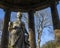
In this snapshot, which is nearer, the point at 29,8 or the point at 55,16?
the point at 55,16

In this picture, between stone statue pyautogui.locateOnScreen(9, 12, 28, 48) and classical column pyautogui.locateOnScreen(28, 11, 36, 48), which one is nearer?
stone statue pyautogui.locateOnScreen(9, 12, 28, 48)

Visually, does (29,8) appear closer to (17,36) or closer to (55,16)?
(55,16)

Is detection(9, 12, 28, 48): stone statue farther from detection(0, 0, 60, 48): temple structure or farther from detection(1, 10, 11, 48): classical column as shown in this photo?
detection(0, 0, 60, 48): temple structure

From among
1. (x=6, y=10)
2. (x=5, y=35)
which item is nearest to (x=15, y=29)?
(x=5, y=35)

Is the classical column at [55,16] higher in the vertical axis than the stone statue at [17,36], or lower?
higher

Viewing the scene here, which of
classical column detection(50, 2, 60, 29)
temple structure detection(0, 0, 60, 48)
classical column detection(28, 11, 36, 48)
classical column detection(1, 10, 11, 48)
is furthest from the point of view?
classical column detection(28, 11, 36, 48)

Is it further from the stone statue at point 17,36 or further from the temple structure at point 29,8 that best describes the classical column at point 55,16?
the stone statue at point 17,36

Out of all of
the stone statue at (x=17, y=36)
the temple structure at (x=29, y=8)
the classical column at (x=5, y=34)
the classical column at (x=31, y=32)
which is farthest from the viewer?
the classical column at (x=31, y=32)

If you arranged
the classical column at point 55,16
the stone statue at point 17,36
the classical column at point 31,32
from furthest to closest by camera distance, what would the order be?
the classical column at point 31,32 → the classical column at point 55,16 → the stone statue at point 17,36

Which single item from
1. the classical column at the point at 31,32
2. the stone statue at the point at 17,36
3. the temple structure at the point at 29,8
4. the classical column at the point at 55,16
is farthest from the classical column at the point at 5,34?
the classical column at the point at 55,16

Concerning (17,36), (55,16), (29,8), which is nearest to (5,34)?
(17,36)

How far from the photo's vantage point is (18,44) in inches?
525

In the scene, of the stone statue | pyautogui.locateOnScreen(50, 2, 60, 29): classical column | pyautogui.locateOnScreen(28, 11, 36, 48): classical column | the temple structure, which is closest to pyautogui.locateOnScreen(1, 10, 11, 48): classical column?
the temple structure

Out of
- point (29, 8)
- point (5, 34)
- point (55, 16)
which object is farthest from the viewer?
point (29, 8)
